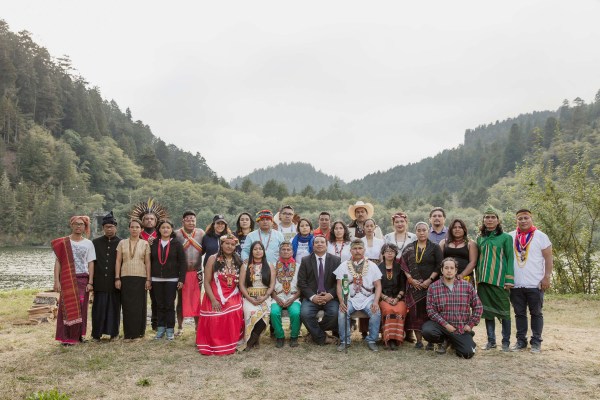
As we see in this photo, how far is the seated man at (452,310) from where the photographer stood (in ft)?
19.4

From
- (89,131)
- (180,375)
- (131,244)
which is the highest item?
(89,131)

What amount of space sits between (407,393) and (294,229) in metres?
3.79

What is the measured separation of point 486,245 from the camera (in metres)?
6.34

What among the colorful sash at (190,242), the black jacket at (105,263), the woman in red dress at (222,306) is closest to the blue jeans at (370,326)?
the woman in red dress at (222,306)

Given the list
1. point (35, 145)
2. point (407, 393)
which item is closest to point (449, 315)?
point (407, 393)

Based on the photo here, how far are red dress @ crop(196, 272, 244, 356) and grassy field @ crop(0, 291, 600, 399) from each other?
193 mm

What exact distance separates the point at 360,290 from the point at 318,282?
0.62 metres

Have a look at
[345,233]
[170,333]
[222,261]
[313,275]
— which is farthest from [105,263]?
[345,233]

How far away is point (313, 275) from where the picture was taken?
6723 millimetres

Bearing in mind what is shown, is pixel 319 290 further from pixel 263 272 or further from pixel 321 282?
pixel 263 272

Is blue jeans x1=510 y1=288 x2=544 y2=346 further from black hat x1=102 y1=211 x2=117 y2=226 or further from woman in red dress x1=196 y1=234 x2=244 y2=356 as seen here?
black hat x1=102 y1=211 x2=117 y2=226

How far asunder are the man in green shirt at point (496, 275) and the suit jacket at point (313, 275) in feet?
6.66

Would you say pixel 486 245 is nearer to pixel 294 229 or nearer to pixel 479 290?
pixel 479 290

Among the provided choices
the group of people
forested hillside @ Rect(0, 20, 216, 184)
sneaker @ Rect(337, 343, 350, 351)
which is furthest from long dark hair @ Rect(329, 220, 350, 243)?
forested hillside @ Rect(0, 20, 216, 184)
